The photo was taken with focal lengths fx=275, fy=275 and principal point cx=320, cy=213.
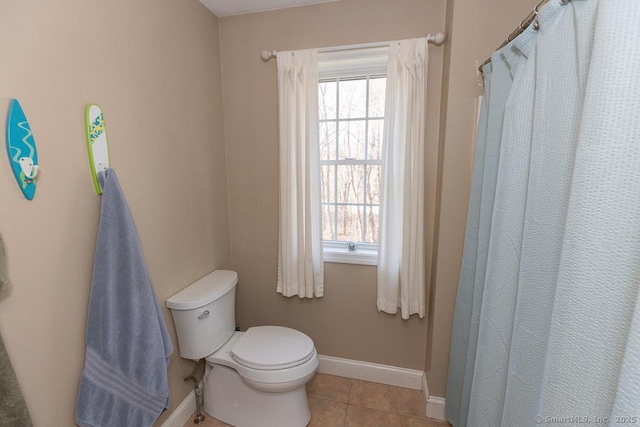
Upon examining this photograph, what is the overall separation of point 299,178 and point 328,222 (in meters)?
0.41

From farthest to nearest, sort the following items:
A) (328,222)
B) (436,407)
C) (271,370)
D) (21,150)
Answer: (328,222)
(436,407)
(271,370)
(21,150)

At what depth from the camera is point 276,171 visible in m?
1.87

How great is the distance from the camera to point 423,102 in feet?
5.03

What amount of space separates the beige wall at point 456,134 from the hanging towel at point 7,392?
170 centimetres

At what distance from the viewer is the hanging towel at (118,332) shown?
1031mm

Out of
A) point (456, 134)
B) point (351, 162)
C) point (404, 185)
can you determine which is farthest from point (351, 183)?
point (456, 134)

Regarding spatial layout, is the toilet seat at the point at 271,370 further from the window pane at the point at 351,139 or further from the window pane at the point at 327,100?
the window pane at the point at 327,100

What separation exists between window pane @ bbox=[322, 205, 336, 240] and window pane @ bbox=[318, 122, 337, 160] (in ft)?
1.17

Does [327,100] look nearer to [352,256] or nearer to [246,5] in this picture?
[246,5]

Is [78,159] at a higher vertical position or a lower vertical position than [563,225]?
higher

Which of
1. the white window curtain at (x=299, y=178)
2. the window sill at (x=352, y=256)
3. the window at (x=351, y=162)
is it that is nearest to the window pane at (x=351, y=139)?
the window at (x=351, y=162)

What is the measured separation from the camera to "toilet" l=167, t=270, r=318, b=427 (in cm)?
143

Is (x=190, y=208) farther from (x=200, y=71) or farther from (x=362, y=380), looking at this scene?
(x=362, y=380)

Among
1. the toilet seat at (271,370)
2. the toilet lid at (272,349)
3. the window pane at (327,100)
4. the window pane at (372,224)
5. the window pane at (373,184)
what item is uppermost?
the window pane at (327,100)
